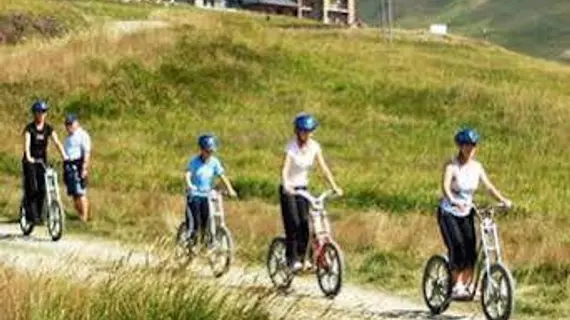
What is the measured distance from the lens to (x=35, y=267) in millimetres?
11039

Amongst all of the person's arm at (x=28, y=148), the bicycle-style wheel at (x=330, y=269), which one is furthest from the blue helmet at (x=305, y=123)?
the person's arm at (x=28, y=148)

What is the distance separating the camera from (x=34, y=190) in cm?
2302

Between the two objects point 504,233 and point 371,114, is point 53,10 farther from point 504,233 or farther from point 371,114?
point 504,233

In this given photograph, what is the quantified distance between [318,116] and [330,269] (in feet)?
112

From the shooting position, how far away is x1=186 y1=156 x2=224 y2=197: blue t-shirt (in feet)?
60.1

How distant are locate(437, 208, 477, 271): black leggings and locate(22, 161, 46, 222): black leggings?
996 cm

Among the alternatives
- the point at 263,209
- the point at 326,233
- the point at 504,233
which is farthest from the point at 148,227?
the point at 326,233

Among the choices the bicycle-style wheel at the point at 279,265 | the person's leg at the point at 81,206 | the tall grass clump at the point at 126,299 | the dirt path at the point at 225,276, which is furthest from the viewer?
the person's leg at the point at 81,206

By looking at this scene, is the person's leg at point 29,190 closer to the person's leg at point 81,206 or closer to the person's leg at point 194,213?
the person's leg at point 81,206

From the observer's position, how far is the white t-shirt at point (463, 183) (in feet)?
48.0

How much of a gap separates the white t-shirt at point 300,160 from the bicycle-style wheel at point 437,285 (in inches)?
77.0

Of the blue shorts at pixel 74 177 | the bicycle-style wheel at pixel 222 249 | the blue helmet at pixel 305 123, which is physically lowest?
the bicycle-style wheel at pixel 222 249

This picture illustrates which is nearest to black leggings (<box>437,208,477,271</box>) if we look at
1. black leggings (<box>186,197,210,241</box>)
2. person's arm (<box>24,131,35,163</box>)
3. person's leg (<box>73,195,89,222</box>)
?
black leggings (<box>186,197,210,241</box>)

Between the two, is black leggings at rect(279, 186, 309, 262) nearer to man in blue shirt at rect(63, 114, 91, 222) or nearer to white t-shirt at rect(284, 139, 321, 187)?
white t-shirt at rect(284, 139, 321, 187)
